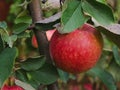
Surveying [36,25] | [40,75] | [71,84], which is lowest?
[71,84]

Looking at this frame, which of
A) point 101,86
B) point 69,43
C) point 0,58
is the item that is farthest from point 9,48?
point 101,86

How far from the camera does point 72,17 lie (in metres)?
0.89

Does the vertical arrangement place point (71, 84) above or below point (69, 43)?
below

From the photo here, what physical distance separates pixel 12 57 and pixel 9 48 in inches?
1.3

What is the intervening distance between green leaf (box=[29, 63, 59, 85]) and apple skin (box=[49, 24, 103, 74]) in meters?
0.05

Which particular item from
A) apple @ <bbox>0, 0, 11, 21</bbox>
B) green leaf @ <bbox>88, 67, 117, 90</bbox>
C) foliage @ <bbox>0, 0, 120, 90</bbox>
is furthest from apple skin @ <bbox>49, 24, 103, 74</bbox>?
apple @ <bbox>0, 0, 11, 21</bbox>

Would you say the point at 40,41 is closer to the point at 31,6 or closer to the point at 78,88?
the point at 31,6

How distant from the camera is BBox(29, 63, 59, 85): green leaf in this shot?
3.28ft

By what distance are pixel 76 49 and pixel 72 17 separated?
0.08 meters

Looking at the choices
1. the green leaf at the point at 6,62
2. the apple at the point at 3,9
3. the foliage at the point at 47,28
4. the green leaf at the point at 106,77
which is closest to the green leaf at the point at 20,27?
the foliage at the point at 47,28

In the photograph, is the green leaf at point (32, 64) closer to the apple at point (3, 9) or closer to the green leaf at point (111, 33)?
the green leaf at point (111, 33)

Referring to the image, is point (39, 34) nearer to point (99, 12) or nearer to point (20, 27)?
point (20, 27)

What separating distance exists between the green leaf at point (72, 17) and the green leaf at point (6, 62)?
119 millimetres

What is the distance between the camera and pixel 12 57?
34.5 inches
